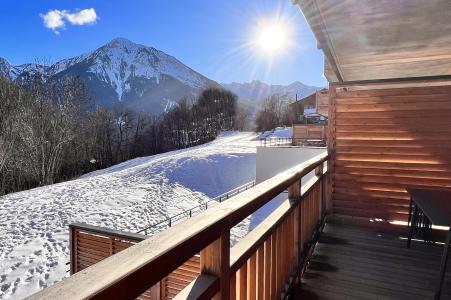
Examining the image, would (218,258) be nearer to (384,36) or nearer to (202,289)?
(202,289)

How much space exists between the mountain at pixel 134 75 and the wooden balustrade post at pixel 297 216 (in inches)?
2337

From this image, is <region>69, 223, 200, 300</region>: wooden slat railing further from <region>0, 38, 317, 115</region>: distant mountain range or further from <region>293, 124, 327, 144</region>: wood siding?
<region>0, 38, 317, 115</region>: distant mountain range

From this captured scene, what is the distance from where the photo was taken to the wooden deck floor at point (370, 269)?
2398 mm

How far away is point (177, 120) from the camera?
122 ft

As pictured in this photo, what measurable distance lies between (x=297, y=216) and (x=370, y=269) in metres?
1.06

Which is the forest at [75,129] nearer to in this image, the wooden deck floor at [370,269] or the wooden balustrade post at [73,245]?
the wooden balustrade post at [73,245]

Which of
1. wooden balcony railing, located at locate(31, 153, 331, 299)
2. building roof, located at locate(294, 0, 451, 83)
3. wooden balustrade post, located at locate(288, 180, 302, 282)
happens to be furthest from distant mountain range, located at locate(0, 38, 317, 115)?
wooden balcony railing, located at locate(31, 153, 331, 299)

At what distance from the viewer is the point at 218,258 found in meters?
1.12

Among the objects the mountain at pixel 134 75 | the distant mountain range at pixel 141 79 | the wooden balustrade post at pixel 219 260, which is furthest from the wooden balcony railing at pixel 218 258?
the distant mountain range at pixel 141 79

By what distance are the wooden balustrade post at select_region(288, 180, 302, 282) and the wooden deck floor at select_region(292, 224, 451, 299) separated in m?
0.30

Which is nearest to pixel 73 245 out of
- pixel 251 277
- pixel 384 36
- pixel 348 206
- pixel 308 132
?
pixel 348 206

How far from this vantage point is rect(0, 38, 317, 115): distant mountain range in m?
83.0

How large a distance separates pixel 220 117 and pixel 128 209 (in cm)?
2888

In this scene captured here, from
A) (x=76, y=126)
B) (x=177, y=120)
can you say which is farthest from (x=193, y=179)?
(x=177, y=120)
